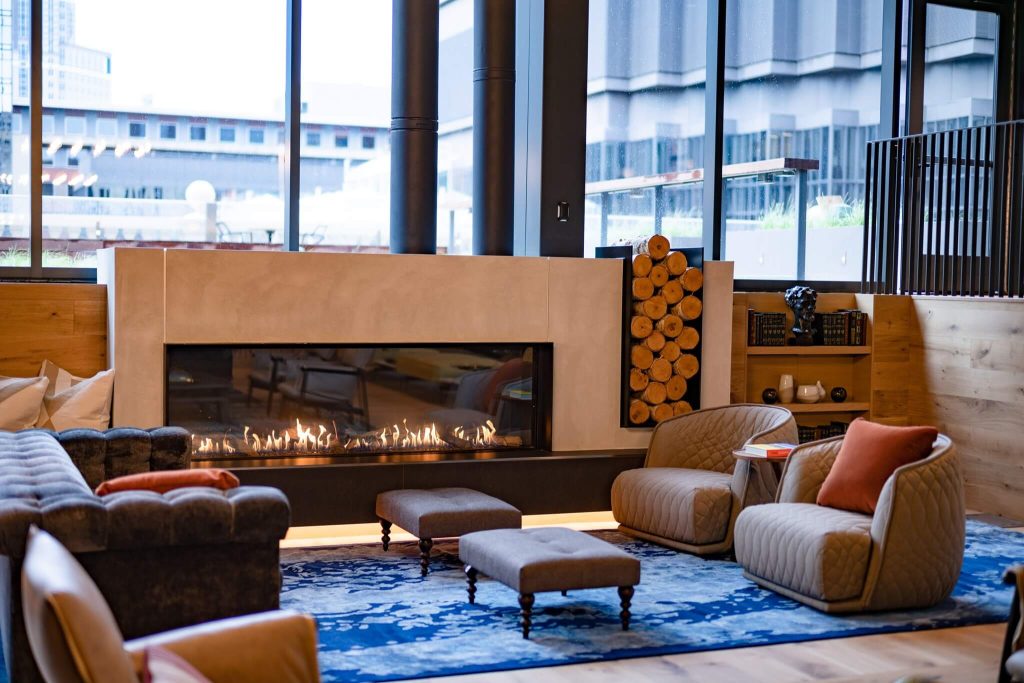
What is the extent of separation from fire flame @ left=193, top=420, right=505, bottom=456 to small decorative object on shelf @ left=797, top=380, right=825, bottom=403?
2213 mm

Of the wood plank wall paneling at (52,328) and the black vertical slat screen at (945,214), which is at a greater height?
the black vertical slat screen at (945,214)

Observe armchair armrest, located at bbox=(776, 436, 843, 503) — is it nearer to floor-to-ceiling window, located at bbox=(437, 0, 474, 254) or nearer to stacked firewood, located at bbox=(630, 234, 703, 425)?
stacked firewood, located at bbox=(630, 234, 703, 425)

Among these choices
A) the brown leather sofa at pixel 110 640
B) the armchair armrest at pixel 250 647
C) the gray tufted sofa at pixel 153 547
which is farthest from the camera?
the gray tufted sofa at pixel 153 547

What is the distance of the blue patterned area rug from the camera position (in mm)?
4332

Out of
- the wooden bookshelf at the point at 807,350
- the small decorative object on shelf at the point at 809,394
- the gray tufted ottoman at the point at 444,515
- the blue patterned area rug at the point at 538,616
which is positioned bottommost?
the blue patterned area rug at the point at 538,616

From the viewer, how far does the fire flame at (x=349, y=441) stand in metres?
6.29

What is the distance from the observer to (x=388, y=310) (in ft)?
21.2

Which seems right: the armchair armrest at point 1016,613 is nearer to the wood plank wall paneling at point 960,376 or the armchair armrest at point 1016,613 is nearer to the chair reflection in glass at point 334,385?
the wood plank wall paneling at point 960,376

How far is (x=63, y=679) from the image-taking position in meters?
2.48

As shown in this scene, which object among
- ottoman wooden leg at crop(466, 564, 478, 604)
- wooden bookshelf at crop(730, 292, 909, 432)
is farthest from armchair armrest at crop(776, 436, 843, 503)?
wooden bookshelf at crop(730, 292, 909, 432)

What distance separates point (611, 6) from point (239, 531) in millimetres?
5543

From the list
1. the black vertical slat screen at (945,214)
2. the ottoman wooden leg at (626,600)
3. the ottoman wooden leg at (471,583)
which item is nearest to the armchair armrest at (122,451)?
the ottoman wooden leg at (471,583)

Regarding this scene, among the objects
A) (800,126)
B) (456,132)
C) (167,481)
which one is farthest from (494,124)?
(167,481)

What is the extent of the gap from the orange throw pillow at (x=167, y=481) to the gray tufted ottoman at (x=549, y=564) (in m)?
A: 1.40
